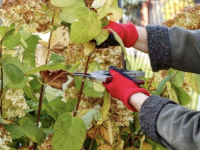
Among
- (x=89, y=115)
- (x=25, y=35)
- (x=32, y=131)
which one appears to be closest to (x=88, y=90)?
(x=89, y=115)

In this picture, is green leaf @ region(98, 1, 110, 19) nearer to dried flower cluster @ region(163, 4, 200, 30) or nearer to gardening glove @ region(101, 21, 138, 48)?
gardening glove @ region(101, 21, 138, 48)

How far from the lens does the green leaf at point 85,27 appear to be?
2.58 ft

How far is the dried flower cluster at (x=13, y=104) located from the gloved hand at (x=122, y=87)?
20cm

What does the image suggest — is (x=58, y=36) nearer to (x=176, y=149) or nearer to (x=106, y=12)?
(x=106, y=12)

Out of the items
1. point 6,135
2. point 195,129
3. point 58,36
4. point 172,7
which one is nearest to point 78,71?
point 58,36

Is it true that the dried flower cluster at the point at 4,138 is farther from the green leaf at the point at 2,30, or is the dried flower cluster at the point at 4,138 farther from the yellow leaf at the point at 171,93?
the yellow leaf at the point at 171,93

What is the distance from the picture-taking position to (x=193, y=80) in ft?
3.58

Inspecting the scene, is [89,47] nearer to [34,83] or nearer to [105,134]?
[105,134]

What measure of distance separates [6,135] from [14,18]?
258mm

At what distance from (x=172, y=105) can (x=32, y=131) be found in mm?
329

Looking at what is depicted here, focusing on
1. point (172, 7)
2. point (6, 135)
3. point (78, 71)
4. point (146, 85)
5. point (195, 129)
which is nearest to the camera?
point (195, 129)

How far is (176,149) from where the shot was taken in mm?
771

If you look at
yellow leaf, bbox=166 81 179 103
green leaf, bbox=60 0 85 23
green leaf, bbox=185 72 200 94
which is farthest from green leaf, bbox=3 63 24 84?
green leaf, bbox=185 72 200 94

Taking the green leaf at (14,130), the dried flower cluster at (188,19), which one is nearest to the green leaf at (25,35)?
the green leaf at (14,130)
